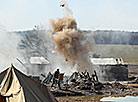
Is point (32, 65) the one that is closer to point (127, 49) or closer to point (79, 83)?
point (79, 83)

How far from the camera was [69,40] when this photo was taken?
31.5 m

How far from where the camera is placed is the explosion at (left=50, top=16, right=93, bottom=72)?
31459 mm

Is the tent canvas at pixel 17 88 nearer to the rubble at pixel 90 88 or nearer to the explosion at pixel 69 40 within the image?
the rubble at pixel 90 88

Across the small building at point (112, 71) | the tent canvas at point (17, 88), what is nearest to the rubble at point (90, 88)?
the small building at point (112, 71)

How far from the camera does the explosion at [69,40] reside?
3146 centimetres

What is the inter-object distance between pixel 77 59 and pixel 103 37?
119213 mm

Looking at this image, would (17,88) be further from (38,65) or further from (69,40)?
(38,65)

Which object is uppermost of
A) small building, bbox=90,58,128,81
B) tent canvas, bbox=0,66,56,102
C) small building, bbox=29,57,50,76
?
small building, bbox=29,57,50,76

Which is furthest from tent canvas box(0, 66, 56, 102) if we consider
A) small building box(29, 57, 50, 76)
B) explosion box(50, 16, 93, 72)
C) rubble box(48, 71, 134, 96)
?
small building box(29, 57, 50, 76)

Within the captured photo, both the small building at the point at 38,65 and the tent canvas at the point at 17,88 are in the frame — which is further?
the small building at the point at 38,65

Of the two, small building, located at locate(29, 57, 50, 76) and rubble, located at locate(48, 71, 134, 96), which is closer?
rubble, located at locate(48, 71, 134, 96)

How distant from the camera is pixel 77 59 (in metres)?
32.0

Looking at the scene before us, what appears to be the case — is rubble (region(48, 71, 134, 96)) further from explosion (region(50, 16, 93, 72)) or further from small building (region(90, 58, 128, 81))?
small building (region(90, 58, 128, 81))

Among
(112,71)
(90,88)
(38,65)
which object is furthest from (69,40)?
(112,71)
